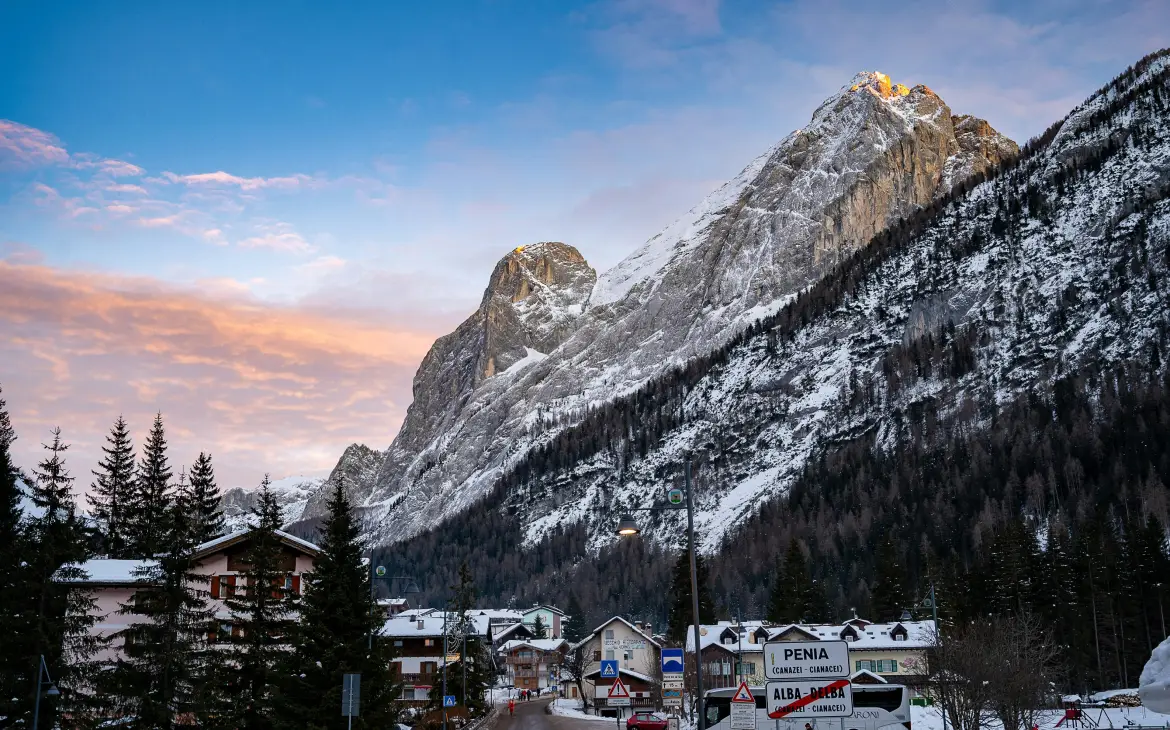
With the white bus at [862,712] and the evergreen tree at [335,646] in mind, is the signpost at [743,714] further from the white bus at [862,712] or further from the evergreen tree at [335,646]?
the evergreen tree at [335,646]

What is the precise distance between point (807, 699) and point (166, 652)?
24.5 meters

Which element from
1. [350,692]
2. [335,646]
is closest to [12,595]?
[335,646]

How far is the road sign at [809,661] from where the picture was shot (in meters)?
20.5

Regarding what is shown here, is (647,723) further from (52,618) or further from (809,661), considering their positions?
(809,661)

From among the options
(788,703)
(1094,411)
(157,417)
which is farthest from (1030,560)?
(1094,411)

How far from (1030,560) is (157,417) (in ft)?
243

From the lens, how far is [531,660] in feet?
500

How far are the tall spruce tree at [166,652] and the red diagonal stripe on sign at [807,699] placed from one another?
23.3m

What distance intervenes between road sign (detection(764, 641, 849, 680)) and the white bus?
18.4 meters

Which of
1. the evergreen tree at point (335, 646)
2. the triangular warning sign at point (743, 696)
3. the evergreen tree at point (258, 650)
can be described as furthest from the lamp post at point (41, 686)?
the triangular warning sign at point (743, 696)

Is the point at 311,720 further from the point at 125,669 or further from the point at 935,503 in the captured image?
the point at 935,503

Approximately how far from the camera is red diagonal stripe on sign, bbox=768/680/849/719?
20.4 m

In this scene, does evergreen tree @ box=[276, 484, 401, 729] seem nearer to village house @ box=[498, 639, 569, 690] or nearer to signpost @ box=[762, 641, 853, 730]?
signpost @ box=[762, 641, 853, 730]

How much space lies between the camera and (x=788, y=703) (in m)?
20.6
